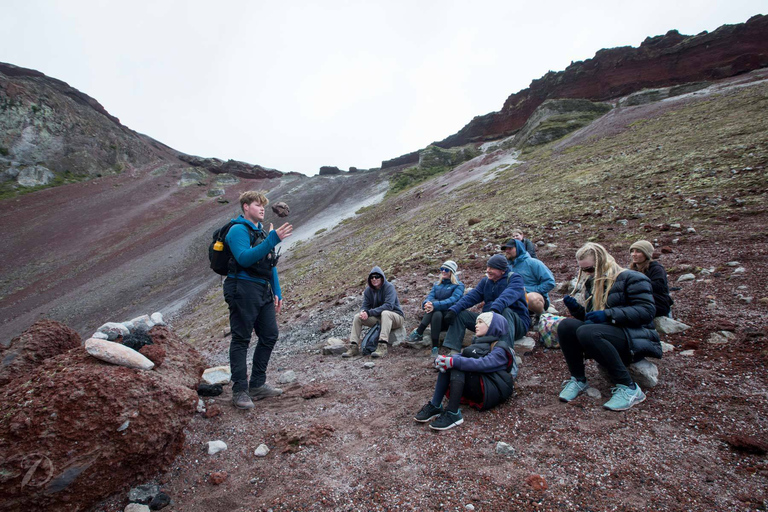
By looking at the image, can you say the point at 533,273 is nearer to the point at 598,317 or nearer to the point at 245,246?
the point at 598,317

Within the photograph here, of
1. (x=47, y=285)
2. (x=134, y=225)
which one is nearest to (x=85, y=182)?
(x=134, y=225)

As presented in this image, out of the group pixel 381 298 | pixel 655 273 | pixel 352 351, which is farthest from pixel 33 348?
pixel 655 273

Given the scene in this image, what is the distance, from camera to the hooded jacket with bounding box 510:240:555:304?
22.2ft

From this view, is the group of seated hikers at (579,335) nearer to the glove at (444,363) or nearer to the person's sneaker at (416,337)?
the glove at (444,363)

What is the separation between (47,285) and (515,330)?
3217 centimetres

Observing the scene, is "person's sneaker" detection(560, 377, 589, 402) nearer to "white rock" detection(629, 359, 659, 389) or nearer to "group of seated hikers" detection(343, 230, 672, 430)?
"group of seated hikers" detection(343, 230, 672, 430)

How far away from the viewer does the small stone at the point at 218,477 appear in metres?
3.44

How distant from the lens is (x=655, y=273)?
498 cm

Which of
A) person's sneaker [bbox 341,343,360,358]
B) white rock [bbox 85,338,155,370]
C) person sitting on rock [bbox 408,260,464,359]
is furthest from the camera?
person's sneaker [bbox 341,343,360,358]

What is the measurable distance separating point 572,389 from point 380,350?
342 centimetres

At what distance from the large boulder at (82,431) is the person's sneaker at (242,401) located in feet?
2.88

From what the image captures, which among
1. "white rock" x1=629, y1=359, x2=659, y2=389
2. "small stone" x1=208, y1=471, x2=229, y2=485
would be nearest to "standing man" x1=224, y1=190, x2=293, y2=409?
"small stone" x1=208, y1=471, x2=229, y2=485

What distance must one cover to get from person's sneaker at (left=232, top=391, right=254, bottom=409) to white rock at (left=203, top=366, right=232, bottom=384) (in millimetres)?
927

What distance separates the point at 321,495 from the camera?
3.13 metres
